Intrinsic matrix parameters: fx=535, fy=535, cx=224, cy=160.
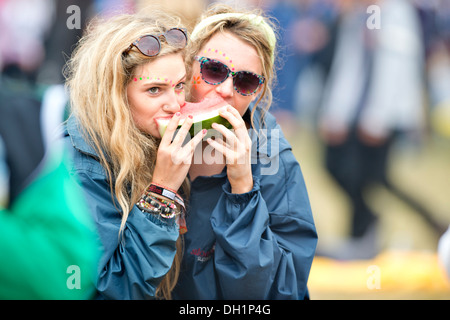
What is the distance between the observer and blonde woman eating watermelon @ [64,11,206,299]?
2.62 metres

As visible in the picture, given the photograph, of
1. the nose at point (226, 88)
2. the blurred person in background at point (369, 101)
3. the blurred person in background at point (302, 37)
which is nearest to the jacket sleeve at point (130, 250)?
the nose at point (226, 88)

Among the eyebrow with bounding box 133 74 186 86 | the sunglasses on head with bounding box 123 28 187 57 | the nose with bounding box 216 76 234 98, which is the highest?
the sunglasses on head with bounding box 123 28 187 57

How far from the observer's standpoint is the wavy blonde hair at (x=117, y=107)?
275 centimetres

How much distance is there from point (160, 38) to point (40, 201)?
41.7 inches

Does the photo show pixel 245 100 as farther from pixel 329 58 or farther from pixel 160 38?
pixel 329 58

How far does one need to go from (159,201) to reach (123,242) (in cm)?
27

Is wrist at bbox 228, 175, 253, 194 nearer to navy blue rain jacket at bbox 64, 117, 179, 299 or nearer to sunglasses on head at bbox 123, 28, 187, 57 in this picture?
navy blue rain jacket at bbox 64, 117, 179, 299

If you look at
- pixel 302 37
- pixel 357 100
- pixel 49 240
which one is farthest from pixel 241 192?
pixel 302 37

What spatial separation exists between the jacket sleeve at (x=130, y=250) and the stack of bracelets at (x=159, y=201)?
3 cm

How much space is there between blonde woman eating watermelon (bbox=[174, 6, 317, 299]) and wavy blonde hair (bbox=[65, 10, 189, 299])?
0.18 meters

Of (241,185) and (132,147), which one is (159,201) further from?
(241,185)

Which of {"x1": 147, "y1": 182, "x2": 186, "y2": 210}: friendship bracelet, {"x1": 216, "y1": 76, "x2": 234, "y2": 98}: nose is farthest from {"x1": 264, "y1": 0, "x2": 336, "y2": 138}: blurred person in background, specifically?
{"x1": 147, "y1": 182, "x2": 186, "y2": 210}: friendship bracelet

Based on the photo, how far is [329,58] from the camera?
8.23 meters

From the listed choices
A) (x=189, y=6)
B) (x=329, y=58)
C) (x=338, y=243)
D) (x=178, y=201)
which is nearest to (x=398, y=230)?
(x=338, y=243)
